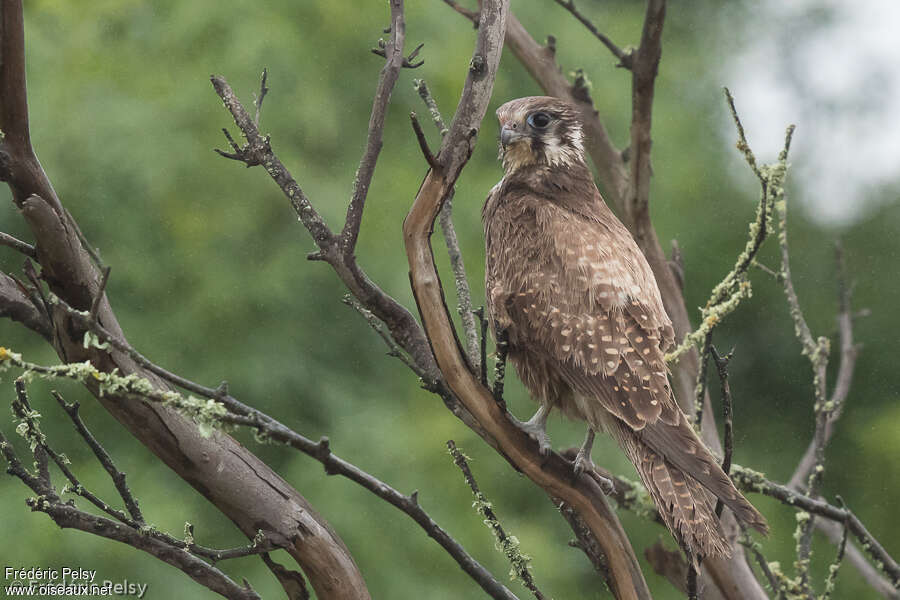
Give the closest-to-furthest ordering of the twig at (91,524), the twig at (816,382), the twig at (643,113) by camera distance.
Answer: the twig at (91,524) < the twig at (816,382) < the twig at (643,113)

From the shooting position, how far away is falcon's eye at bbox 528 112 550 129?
299cm

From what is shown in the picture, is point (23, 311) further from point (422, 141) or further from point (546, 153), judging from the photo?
point (546, 153)

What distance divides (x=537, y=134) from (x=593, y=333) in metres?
0.72

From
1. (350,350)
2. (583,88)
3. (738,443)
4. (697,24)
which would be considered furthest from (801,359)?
(583,88)

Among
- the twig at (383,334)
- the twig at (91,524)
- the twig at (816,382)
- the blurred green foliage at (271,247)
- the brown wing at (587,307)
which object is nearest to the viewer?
the twig at (91,524)

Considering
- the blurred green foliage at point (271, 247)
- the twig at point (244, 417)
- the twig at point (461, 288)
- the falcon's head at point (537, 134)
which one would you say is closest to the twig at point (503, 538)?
the twig at point (461, 288)

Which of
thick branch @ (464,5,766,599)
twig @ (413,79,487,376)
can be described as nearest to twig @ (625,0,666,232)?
thick branch @ (464,5,766,599)

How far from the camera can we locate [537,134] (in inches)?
118

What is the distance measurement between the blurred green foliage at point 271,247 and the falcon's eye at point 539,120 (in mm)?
1841

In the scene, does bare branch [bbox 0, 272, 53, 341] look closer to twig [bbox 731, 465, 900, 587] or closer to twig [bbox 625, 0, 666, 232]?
twig [bbox 731, 465, 900, 587]

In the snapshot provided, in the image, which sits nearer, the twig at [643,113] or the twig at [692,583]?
the twig at [692,583]

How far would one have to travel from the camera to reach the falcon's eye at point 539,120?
118 inches

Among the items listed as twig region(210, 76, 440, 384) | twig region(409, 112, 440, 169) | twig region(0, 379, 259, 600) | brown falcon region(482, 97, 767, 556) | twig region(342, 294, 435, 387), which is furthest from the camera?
brown falcon region(482, 97, 767, 556)

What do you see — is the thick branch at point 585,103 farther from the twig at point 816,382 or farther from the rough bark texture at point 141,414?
the rough bark texture at point 141,414
